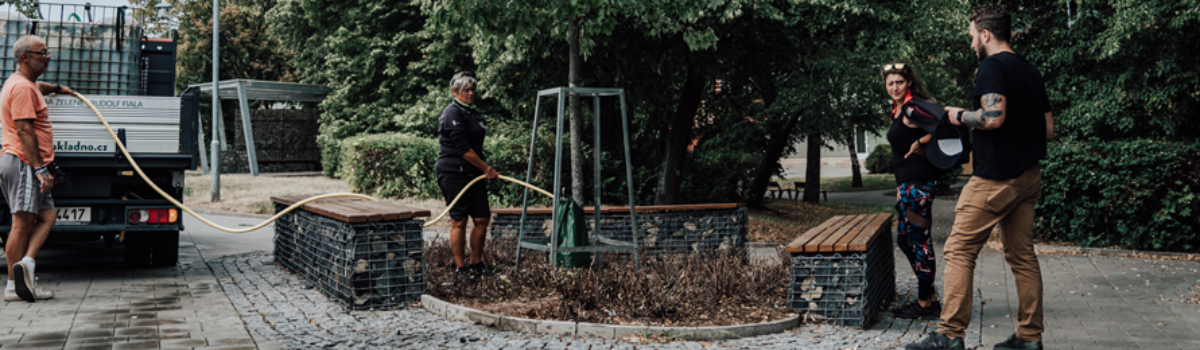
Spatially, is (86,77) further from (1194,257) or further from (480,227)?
(1194,257)

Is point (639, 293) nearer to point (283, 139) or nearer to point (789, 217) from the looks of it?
point (789, 217)

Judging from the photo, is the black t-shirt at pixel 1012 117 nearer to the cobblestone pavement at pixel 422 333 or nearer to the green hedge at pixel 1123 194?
the cobblestone pavement at pixel 422 333

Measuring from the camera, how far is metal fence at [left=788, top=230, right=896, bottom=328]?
207 inches

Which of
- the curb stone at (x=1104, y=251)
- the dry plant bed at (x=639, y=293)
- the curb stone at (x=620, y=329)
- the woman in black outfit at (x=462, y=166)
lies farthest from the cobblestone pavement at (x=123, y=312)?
the curb stone at (x=1104, y=251)

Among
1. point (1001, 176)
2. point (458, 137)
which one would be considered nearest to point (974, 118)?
point (1001, 176)

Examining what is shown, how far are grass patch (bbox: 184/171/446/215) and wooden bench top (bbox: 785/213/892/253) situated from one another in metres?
8.43

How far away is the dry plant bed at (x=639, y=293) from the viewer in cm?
531

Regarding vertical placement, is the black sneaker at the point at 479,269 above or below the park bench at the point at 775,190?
below

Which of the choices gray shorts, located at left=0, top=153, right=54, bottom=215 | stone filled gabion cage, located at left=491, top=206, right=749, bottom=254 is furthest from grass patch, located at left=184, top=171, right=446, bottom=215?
gray shorts, located at left=0, top=153, right=54, bottom=215

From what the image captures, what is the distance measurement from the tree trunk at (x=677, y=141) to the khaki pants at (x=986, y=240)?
937 centimetres

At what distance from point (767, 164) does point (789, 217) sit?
1050 millimetres

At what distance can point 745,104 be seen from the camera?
1563 centimetres

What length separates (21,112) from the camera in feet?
20.2

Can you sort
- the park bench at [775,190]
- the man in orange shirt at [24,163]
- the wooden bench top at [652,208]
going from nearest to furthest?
the man in orange shirt at [24,163], the wooden bench top at [652,208], the park bench at [775,190]
